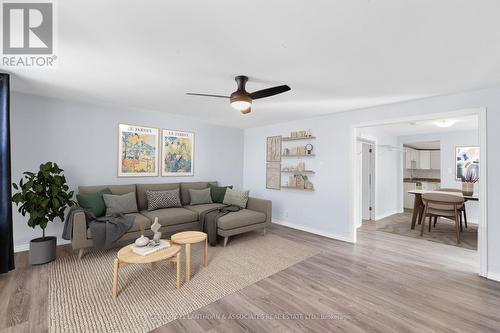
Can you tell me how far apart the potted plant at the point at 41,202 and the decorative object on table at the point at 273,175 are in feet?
12.3

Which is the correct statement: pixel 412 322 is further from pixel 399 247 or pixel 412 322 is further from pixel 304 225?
pixel 304 225

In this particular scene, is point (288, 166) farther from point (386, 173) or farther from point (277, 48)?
point (277, 48)

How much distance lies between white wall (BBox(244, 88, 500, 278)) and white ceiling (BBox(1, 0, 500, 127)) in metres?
0.25

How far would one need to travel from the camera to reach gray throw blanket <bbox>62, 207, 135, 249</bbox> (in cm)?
291

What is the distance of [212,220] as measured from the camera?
3617mm

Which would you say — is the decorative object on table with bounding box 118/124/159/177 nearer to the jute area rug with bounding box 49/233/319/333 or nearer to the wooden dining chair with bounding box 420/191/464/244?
the jute area rug with bounding box 49/233/319/333

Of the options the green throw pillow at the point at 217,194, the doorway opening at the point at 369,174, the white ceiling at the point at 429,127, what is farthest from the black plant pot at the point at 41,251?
the doorway opening at the point at 369,174

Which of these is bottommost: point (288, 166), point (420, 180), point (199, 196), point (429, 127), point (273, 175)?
point (199, 196)

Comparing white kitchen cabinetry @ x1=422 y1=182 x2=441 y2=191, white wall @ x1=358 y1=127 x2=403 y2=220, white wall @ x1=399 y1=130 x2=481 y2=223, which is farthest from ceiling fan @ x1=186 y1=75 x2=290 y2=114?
white kitchen cabinetry @ x1=422 y1=182 x2=441 y2=191

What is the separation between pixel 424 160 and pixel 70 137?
9435mm

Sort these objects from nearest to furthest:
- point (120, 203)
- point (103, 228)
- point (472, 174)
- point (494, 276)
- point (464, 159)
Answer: point (494, 276), point (103, 228), point (120, 203), point (472, 174), point (464, 159)

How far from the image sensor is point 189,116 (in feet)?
15.5

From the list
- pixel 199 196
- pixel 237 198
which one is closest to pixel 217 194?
pixel 199 196

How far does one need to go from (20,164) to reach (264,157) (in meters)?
4.29
